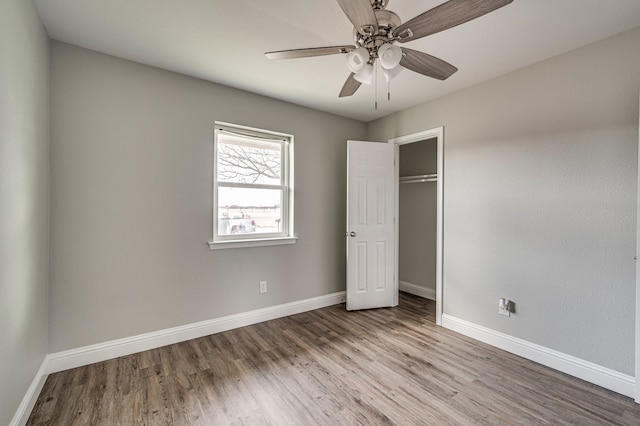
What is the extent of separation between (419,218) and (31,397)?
4.28m

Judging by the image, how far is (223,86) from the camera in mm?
2893

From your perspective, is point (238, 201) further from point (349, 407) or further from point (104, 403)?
point (349, 407)

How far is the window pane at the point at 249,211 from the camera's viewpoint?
9.75ft

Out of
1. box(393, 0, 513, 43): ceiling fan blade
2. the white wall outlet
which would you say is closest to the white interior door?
the white wall outlet

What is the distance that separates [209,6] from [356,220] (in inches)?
99.7

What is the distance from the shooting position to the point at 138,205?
8.05 ft

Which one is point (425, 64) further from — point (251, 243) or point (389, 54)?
point (251, 243)

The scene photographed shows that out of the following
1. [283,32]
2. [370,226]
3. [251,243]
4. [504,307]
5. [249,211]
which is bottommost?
[504,307]

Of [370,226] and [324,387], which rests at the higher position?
[370,226]

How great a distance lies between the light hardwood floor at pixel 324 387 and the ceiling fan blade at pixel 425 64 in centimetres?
213

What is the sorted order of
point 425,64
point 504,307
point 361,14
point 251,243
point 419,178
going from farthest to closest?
point 419,178
point 251,243
point 504,307
point 425,64
point 361,14

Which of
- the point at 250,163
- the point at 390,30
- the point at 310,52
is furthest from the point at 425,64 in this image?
the point at 250,163

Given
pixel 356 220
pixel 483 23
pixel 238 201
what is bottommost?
pixel 356 220

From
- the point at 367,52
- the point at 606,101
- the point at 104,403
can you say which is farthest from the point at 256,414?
the point at 606,101
